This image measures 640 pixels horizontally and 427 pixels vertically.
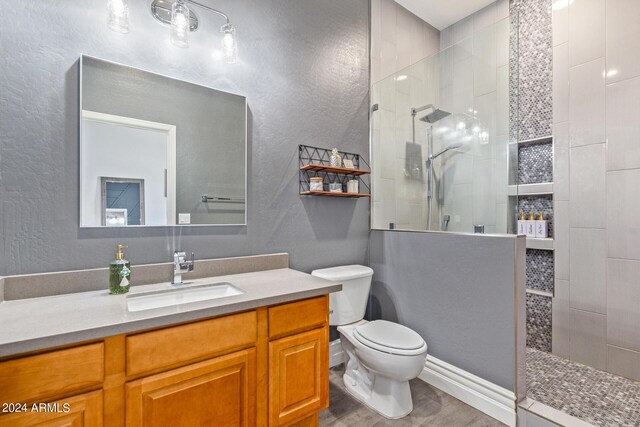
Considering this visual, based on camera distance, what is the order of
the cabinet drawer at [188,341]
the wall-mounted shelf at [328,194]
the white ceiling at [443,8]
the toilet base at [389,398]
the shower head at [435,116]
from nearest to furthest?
the cabinet drawer at [188,341] < the toilet base at [389,398] < the wall-mounted shelf at [328,194] < the shower head at [435,116] < the white ceiling at [443,8]

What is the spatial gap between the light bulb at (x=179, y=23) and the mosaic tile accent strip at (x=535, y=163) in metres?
2.53

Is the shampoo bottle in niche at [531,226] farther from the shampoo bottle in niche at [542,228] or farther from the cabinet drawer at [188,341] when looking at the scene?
the cabinet drawer at [188,341]

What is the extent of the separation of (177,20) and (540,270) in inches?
115

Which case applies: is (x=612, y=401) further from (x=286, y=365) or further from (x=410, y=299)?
(x=286, y=365)

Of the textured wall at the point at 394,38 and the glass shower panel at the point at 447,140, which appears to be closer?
the glass shower panel at the point at 447,140

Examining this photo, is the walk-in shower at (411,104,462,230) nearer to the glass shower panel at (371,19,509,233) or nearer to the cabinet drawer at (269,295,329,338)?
the glass shower panel at (371,19,509,233)

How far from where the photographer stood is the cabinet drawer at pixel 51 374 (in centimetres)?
85

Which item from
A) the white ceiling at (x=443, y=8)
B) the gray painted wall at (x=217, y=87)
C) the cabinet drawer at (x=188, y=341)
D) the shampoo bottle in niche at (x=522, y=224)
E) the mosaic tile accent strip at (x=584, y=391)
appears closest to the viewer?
the cabinet drawer at (x=188, y=341)

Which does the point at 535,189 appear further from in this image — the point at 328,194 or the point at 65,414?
the point at 65,414

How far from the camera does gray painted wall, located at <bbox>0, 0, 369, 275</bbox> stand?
4.24ft

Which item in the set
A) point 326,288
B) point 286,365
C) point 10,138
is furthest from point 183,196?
point 286,365

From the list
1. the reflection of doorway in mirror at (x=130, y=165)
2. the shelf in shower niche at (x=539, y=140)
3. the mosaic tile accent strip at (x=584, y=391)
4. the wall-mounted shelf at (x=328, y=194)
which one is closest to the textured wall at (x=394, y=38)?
the wall-mounted shelf at (x=328, y=194)

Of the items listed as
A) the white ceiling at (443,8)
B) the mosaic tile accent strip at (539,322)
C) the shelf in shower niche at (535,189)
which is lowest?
the mosaic tile accent strip at (539,322)

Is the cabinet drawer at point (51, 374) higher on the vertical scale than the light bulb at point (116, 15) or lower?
lower
